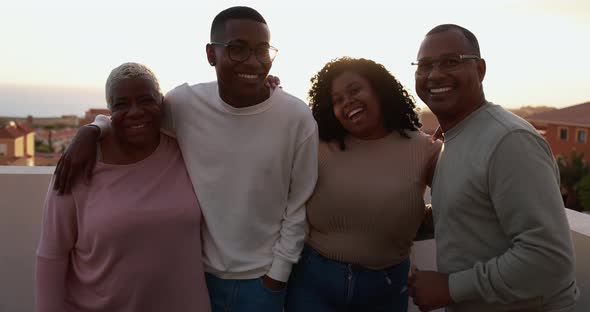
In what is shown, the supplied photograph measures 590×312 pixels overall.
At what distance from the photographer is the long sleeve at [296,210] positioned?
6.97ft

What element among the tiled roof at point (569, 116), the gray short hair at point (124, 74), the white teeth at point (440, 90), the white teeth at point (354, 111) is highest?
the gray short hair at point (124, 74)

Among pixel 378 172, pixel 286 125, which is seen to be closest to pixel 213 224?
pixel 286 125

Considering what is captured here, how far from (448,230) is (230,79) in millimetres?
980

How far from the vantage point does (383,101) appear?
2295 millimetres

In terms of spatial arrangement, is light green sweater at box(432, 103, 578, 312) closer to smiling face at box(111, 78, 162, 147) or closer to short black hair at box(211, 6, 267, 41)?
short black hair at box(211, 6, 267, 41)

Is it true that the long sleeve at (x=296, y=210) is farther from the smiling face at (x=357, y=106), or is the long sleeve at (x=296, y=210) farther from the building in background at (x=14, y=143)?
the building in background at (x=14, y=143)

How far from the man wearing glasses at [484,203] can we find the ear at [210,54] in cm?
78

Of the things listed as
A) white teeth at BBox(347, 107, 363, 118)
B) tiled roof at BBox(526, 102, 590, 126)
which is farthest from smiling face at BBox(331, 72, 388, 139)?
tiled roof at BBox(526, 102, 590, 126)

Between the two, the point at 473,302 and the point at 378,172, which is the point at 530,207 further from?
the point at 378,172

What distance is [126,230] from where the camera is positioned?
192 cm

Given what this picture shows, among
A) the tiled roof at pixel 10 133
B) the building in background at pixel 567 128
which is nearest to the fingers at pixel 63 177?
the tiled roof at pixel 10 133

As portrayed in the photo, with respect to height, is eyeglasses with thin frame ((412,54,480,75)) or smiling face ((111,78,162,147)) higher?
eyeglasses with thin frame ((412,54,480,75))

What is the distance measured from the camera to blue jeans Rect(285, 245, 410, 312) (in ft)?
7.14

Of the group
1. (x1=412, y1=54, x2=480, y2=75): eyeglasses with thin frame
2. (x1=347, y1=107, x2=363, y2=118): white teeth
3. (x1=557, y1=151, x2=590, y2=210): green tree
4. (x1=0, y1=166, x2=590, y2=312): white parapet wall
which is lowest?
(x1=557, y1=151, x2=590, y2=210): green tree
